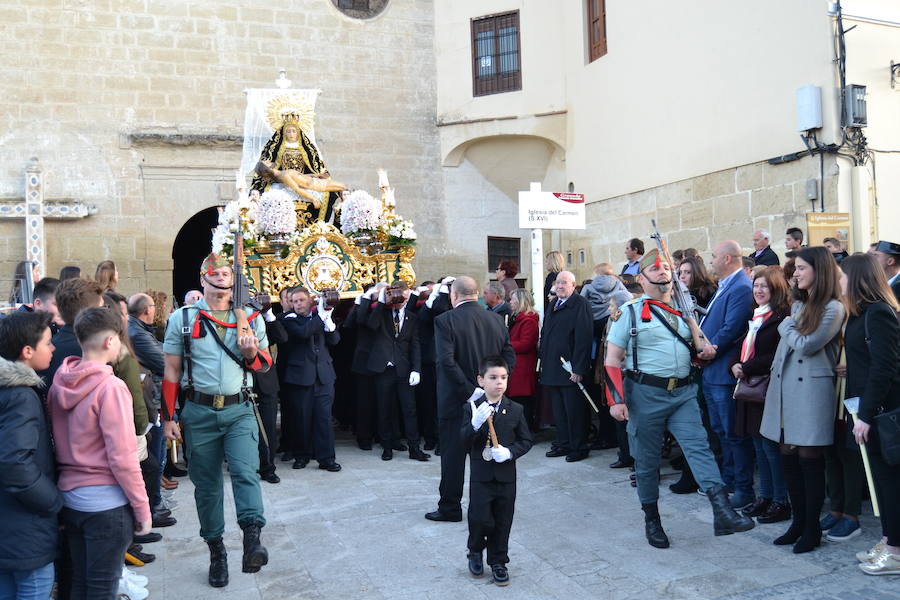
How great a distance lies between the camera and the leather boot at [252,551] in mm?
4793

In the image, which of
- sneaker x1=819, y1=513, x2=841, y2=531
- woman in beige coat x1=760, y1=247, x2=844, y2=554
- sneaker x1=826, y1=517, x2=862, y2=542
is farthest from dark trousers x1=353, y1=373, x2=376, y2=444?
sneaker x1=826, y1=517, x2=862, y2=542

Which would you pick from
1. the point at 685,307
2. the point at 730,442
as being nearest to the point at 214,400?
the point at 685,307

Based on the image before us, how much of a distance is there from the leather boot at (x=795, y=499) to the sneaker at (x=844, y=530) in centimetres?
21

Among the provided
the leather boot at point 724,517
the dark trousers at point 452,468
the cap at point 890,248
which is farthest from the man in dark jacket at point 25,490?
the cap at point 890,248

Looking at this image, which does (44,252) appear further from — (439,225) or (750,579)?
(750,579)

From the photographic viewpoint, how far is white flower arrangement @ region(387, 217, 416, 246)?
359 inches

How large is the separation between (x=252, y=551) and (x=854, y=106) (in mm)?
8311

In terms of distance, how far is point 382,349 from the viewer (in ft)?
27.0

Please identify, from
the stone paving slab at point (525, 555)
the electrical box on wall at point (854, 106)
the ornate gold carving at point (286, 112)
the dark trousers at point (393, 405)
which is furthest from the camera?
the ornate gold carving at point (286, 112)

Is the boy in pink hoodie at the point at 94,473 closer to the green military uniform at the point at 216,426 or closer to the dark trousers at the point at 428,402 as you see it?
the green military uniform at the point at 216,426

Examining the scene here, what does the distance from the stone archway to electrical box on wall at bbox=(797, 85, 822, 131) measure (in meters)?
10.7

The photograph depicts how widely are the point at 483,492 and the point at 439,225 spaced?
37.4 feet

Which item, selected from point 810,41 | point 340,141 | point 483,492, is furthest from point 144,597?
point 340,141

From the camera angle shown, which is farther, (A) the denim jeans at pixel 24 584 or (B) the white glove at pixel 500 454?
(B) the white glove at pixel 500 454
